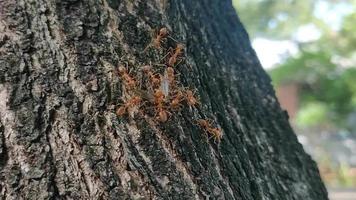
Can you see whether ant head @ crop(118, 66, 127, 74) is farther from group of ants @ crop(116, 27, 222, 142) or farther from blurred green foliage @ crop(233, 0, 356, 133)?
blurred green foliage @ crop(233, 0, 356, 133)

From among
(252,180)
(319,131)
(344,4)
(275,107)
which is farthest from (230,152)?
(344,4)

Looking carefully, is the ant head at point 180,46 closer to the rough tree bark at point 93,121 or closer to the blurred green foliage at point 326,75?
the rough tree bark at point 93,121

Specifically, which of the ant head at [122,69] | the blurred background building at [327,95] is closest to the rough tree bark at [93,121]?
the ant head at [122,69]

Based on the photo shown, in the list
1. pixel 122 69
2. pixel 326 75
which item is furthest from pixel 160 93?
pixel 326 75

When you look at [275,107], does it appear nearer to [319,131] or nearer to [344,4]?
[319,131]

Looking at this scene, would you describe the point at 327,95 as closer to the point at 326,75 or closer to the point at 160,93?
the point at 326,75

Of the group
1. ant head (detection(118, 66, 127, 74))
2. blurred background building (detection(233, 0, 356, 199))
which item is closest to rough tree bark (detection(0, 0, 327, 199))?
ant head (detection(118, 66, 127, 74))
